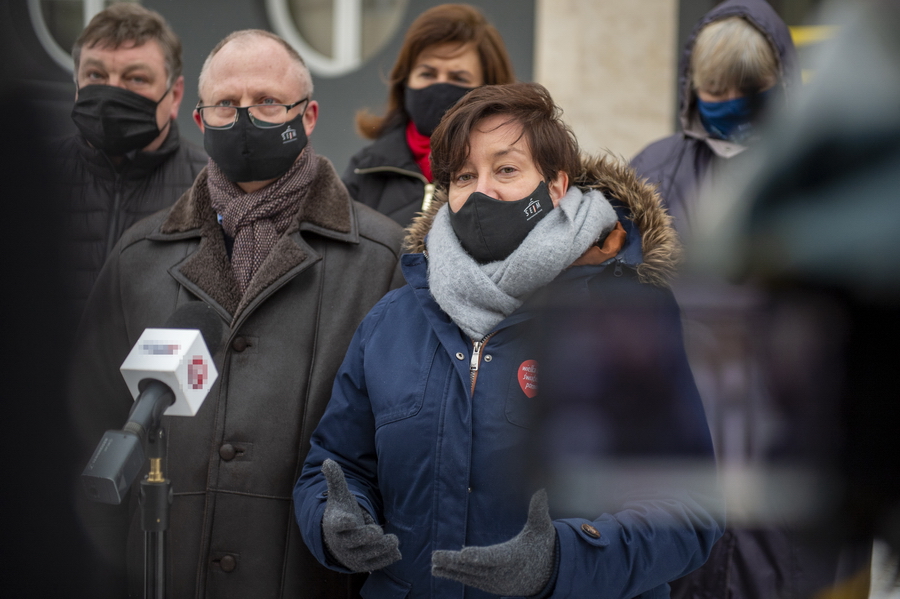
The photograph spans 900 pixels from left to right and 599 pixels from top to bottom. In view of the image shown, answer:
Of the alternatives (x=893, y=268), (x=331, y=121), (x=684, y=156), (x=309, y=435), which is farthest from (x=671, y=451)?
(x=331, y=121)

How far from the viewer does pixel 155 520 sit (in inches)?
50.3

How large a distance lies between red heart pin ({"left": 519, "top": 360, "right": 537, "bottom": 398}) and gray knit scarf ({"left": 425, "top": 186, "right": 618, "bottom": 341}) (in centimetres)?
14

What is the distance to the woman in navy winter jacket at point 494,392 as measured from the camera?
1335mm

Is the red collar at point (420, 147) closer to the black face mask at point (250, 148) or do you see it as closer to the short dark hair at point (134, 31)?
the black face mask at point (250, 148)

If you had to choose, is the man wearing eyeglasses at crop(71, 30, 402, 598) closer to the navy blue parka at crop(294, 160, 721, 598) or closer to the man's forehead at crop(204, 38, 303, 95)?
the man's forehead at crop(204, 38, 303, 95)

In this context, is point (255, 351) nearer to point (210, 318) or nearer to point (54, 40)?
point (210, 318)

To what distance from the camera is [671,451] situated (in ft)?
3.70

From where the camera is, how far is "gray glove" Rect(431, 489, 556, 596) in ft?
4.23

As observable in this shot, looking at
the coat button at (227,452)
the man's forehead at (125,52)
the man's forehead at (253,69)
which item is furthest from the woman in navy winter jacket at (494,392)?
the man's forehead at (125,52)

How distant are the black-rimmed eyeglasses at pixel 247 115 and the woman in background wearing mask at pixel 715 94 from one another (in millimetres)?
1007

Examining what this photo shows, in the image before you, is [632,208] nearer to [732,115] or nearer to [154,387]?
[732,115]

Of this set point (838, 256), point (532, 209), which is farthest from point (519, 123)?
point (838, 256)

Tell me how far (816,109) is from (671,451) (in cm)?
58

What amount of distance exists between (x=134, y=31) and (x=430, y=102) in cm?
91
